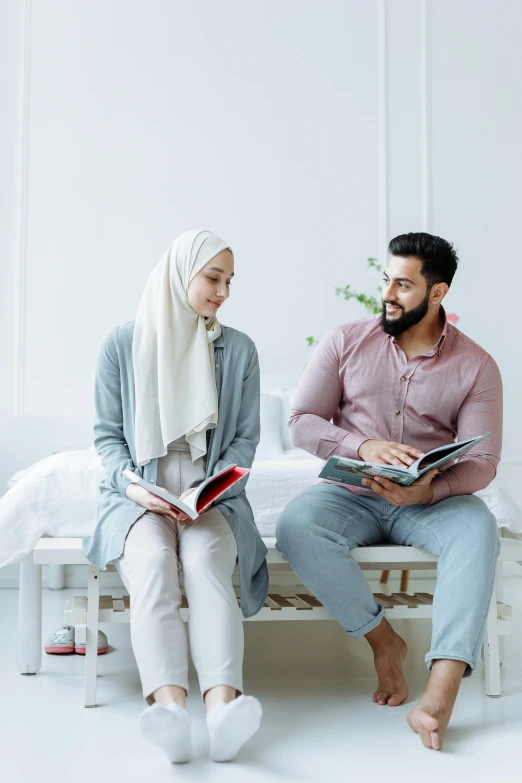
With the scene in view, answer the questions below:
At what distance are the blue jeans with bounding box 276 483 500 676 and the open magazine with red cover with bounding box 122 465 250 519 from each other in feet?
1.05

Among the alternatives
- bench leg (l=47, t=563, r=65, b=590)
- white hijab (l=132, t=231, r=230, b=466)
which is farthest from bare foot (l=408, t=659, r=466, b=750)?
bench leg (l=47, t=563, r=65, b=590)

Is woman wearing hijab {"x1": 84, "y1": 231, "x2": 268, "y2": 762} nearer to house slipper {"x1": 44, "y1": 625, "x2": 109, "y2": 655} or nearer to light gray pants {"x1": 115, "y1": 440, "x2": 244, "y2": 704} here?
A: light gray pants {"x1": 115, "y1": 440, "x2": 244, "y2": 704}

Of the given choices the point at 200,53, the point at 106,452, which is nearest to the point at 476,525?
the point at 106,452

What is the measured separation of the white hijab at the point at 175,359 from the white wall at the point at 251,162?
6.56ft

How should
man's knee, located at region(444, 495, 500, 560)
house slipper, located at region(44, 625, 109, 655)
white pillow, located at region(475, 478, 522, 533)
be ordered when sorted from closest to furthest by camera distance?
1. man's knee, located at region(444, 495, 500, 560)
2. house slipper, located at region(44, 625, 109, 655)
3. white pillow, located at region(475, 478, 522, 533)

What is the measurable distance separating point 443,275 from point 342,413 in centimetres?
49

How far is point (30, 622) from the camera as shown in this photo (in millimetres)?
2262

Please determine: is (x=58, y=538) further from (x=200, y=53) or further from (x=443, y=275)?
(x=200, y=53)

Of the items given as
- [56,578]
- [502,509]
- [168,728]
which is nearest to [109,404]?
[168,728]

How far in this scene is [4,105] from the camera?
411cm

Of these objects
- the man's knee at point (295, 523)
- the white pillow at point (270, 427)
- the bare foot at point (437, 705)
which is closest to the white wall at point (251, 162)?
the white pillow at point (270, 427)

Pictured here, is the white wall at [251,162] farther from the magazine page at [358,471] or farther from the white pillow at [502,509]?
the magazine page at [358,471]

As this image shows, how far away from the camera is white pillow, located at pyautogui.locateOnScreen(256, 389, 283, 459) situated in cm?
342

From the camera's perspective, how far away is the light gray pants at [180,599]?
1.61m
